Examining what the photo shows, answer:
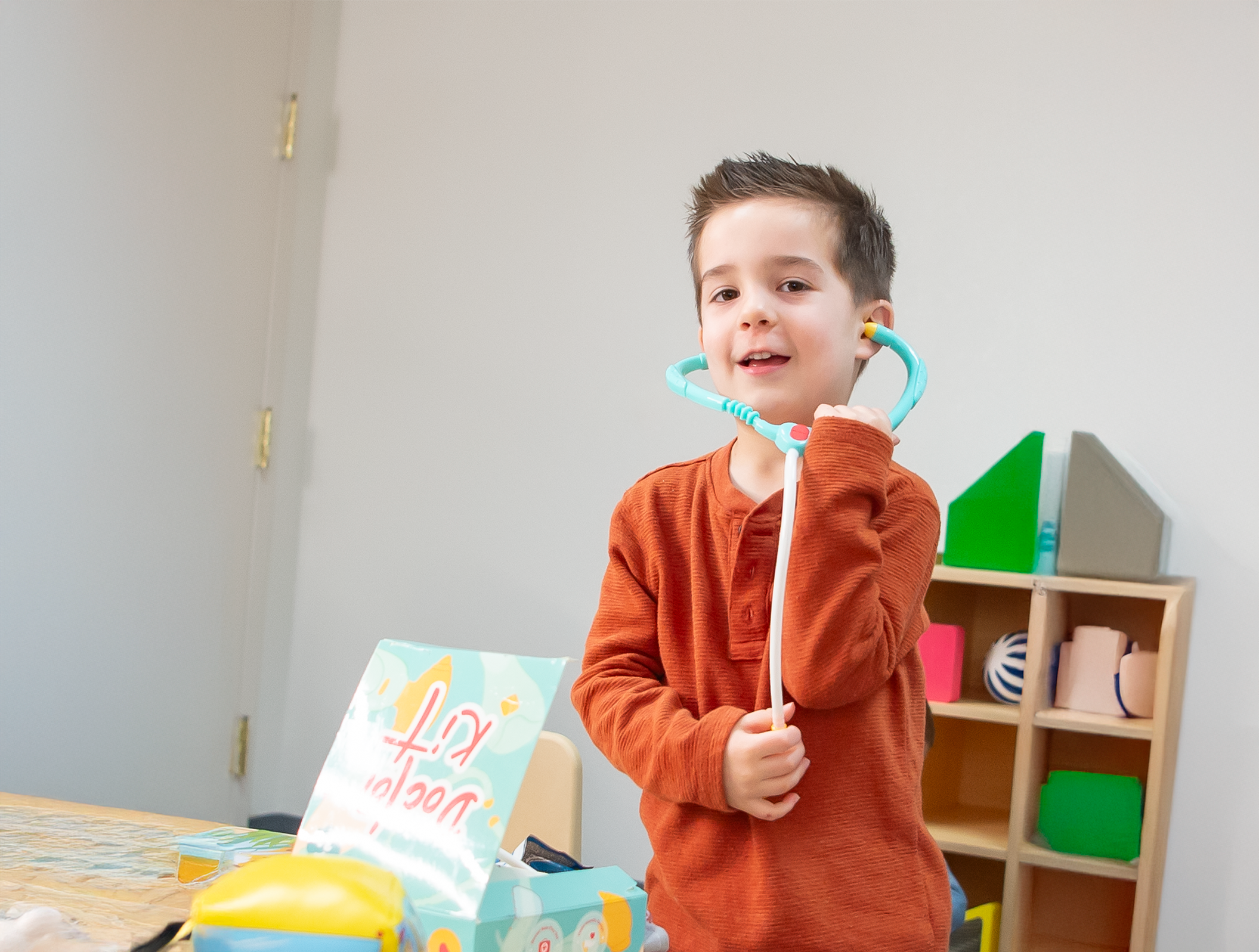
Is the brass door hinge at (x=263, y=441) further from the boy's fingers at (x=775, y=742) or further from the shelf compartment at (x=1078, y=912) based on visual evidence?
the boy's fingers at (x=775, y=742)

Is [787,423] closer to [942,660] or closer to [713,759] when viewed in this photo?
[713,759]

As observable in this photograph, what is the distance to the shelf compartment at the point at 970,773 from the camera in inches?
77.9

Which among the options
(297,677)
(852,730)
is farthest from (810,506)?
(297,677)

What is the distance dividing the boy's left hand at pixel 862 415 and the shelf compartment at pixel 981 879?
1.38 meters

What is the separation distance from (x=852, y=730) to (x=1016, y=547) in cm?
113

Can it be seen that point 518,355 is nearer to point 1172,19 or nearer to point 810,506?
point 1172,19

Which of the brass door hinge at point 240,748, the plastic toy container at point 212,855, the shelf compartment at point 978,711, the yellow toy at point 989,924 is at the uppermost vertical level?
the plastic toy container at point 212,855

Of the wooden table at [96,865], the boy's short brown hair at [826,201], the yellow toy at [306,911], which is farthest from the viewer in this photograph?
the boy's short brown hair at [826,201]

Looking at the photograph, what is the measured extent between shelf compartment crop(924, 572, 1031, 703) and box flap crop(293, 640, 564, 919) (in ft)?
5.21

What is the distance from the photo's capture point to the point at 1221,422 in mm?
1982

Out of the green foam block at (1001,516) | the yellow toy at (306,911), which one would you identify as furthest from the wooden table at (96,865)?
the green foam block at (1001,516)

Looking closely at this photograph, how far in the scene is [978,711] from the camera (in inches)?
71.2

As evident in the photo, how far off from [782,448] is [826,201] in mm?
263

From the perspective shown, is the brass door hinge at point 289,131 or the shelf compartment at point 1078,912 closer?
the shelf compartment at point 1078,912
